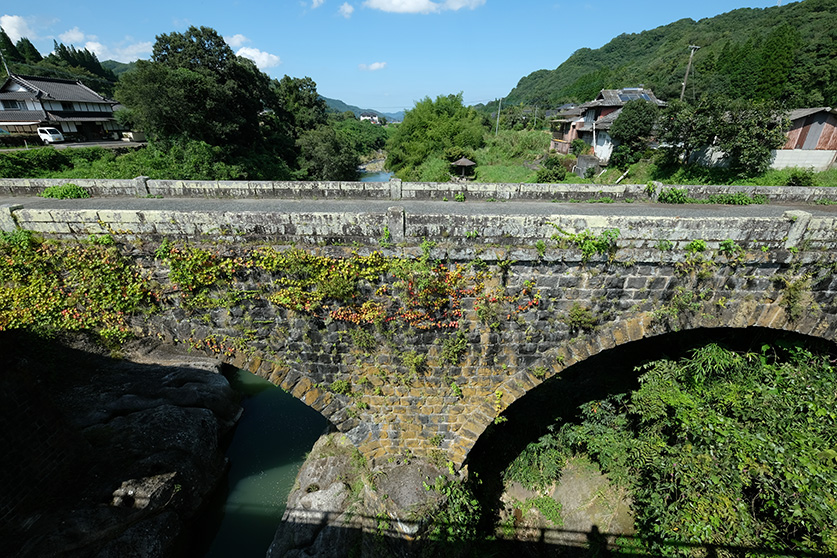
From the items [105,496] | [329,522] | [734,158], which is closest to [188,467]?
[105,496]

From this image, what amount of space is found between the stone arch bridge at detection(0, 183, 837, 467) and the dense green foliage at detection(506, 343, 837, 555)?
98 centimetres

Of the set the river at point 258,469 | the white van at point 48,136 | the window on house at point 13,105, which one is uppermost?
the window on house at point 13,105

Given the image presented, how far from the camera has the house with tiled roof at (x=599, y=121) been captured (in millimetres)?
33219

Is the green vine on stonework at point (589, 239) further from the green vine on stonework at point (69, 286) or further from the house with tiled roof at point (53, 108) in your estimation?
the house with tiled roof at point (53, 108)

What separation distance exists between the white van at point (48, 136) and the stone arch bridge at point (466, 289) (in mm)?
38585

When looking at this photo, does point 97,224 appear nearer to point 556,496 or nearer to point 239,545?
point 239,545

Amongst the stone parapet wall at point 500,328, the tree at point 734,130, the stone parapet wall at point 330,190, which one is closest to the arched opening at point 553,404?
the stone parapet wall at point 500,328

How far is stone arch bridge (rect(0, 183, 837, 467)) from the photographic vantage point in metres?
5.39

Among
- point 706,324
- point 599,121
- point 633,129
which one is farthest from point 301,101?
point 706,324

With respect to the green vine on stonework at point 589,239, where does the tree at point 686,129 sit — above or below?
above

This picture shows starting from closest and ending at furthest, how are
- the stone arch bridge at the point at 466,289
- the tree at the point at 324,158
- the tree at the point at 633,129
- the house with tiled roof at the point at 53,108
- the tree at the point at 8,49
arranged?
the stone arch bridge at the point at 466,289, the tree at the point at 633,129, the house with tiled roof at the point at 53,108, the tree at the point at 324,158, the tree at the point at 8,49

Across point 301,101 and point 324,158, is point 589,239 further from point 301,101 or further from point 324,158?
point 301,101

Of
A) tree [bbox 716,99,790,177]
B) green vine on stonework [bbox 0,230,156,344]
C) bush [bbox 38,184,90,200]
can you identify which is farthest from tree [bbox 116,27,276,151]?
tree [bbox 716,99,790,177]

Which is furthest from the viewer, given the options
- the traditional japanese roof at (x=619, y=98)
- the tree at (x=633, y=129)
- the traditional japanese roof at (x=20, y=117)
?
the traditional japanese roof at (x=619, y=98)
